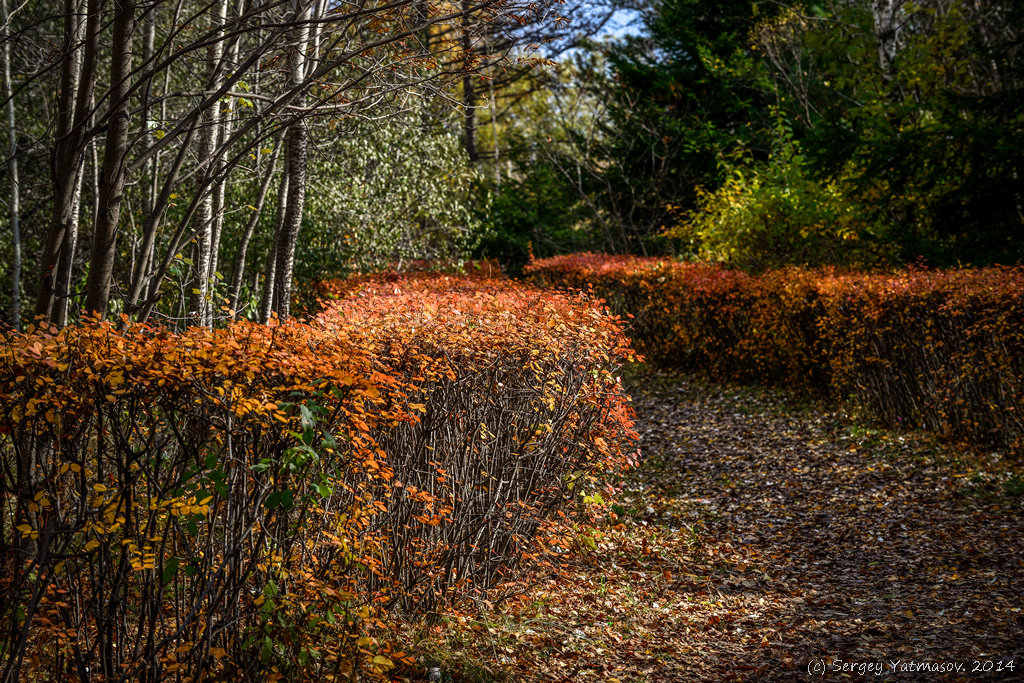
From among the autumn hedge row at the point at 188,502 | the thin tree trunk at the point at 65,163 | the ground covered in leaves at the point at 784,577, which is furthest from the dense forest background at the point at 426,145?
the ground covered in leaves at the point at 784,577

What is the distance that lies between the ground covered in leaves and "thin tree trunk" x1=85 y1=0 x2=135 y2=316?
2533 millimetres

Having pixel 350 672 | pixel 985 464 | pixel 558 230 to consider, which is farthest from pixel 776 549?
pixel 558 230

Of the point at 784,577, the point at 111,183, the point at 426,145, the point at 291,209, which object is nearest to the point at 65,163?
the point at 111,183

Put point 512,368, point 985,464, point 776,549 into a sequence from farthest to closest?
1. point 985,464
2. point 776,549
3. point 512,368

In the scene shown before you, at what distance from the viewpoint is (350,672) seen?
11.0ft

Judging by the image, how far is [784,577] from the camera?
5.36 metres

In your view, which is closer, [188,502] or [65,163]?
[188,502]

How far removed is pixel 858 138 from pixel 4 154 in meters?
10.7

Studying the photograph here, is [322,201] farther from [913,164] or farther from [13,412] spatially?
[13,412]

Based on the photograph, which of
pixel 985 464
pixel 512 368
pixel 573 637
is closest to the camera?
pixel 573 637

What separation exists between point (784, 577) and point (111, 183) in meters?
4.85

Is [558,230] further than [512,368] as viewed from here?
Yes

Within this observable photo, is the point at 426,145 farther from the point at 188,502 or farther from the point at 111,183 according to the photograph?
the point at 188,502

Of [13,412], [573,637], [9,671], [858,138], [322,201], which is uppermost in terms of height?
[858,138]
